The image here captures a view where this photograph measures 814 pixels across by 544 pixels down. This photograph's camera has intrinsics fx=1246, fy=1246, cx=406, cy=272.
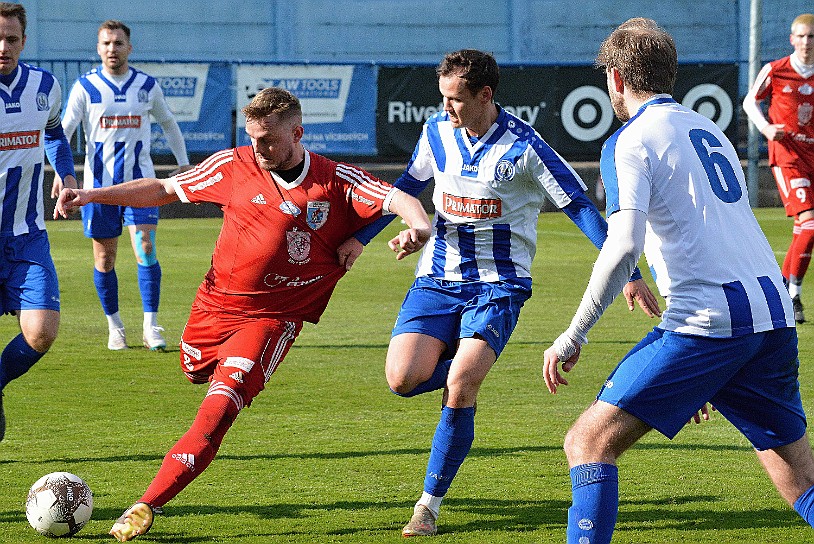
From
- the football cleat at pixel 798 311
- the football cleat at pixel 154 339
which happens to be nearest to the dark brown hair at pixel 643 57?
the football cleat at pixel 154 339

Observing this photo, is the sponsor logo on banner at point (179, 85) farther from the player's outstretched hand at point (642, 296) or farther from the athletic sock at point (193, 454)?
the player's outstretched hand at point (642, 296)

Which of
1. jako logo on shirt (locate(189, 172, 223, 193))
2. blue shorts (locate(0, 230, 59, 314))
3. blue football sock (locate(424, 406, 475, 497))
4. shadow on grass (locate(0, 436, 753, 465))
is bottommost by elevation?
shadow on grass (locate(0, 436, 753, 465))

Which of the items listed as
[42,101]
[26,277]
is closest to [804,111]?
[42,101]

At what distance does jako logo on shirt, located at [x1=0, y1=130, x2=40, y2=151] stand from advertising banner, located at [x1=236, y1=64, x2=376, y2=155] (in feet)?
42.2

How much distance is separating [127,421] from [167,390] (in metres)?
0.82

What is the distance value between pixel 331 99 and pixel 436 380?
47.4 ft

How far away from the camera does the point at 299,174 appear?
5098 mm

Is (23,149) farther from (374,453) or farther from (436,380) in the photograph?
(436,380)

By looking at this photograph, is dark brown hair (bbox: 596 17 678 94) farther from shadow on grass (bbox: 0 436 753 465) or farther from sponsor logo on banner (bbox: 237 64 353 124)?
sponsor logo on banner (bbox: 237 64 353 124)

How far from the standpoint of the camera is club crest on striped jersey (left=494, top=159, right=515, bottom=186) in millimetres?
5211

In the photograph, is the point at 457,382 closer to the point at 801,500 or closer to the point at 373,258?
the point at 801,500

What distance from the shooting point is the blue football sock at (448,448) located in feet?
15.7

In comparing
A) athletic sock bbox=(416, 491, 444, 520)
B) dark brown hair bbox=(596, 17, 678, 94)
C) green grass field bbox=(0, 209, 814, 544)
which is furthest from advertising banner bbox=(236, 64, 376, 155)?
dark brown hair bbox=(596, 17, 678, 94)

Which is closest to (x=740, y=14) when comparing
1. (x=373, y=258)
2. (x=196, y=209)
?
(x=196, y=209)
